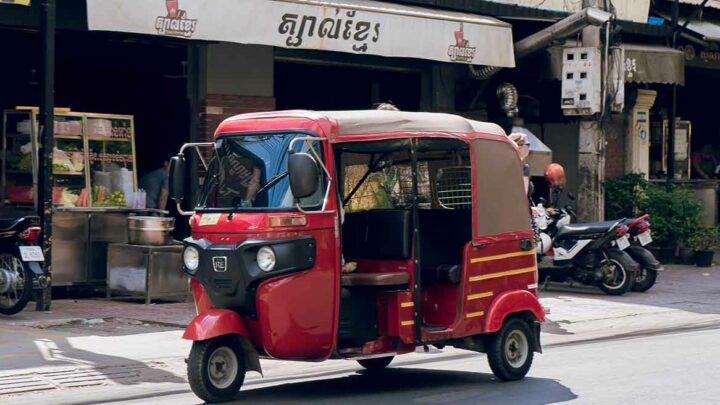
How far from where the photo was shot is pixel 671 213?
22141mm

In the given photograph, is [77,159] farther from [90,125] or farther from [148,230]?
[148,230]

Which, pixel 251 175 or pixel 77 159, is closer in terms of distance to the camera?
pixel 251 175

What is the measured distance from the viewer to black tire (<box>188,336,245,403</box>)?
945cm

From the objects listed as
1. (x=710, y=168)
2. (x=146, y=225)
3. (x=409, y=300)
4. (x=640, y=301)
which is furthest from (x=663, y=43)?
(x=409, y=300)

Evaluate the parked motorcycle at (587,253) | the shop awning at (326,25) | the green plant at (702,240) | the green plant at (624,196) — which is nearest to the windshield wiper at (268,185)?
the shop awning at (326,25)

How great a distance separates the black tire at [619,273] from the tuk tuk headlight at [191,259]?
936 centimetres

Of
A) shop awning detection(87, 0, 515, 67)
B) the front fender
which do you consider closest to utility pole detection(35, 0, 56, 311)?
shop awning detection(87, 0, 515, 67)

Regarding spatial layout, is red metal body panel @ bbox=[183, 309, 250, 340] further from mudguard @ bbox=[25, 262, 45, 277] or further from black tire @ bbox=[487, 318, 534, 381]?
mudguard @ bbox=[25, 262, 45, 277]

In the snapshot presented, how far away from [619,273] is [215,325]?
32.3 ft

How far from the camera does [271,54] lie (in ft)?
59.0

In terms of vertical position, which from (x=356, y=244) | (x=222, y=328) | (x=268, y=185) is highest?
(x=268, y=185)

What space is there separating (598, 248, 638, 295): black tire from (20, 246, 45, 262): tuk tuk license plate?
26.2ft

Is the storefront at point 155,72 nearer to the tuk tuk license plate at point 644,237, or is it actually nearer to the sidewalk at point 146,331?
the sidewalk at point 146,331

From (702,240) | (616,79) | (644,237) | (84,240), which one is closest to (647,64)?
(616,79)
